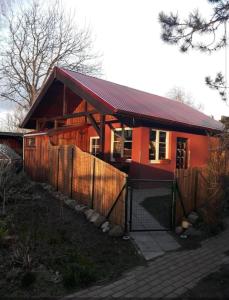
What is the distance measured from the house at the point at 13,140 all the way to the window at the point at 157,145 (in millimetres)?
11646

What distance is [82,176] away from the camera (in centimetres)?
909

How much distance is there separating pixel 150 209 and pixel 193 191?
4.52 ft

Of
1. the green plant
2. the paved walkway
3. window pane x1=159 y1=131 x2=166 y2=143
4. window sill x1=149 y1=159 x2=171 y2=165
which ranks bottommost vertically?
the paved walkway

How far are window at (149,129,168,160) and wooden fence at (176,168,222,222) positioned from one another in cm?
416

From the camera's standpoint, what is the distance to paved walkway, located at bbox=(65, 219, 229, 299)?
4320mm

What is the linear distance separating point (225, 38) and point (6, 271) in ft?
19.3

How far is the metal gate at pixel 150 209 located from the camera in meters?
7.24

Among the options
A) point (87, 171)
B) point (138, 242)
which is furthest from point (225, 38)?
point (87, 171)

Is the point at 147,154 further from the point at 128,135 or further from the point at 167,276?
the point at 167,276

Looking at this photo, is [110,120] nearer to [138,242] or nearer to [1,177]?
[1,177]

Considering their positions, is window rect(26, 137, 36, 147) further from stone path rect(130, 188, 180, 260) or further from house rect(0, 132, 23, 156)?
stone path rect(130, 188, 180, 260)

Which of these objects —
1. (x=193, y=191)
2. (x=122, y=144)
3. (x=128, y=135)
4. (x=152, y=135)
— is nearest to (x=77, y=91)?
(x=128, y=135)

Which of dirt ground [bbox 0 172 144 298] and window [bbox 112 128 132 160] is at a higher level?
window [bbox 112 128 132 160]

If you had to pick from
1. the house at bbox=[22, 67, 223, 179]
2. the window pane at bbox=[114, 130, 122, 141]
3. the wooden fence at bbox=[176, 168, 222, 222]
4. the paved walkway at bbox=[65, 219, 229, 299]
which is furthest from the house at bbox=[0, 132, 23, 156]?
the paved walkway at bbox=[65, 219, 229, 299]
